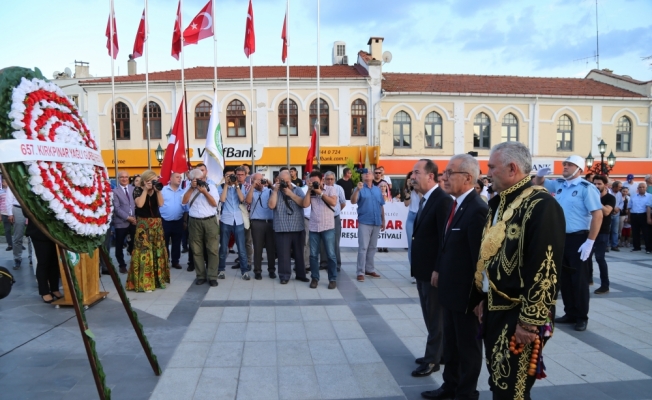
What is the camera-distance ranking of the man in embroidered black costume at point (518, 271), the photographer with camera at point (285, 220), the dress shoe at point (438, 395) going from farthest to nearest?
the photographer with camera at point (285, 220), the dress shoe at point (438, 395), the man in embroidered black costume at point (518, 271)

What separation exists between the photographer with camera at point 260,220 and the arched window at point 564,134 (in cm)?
2533

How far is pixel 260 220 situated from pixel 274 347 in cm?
383

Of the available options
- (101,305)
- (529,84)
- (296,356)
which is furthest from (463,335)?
(529,84)

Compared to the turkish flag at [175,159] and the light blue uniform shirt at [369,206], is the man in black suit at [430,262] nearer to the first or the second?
the light blue uniform shirt at [369,206]

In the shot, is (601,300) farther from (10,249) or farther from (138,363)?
(10,249)

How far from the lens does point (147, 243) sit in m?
7.42

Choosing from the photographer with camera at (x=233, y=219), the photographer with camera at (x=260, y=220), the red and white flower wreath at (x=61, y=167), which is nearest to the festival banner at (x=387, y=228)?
the photographer with camera at (x=260, y=220)

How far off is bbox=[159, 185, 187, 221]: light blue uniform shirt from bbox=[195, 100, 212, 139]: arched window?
18304 millimetres

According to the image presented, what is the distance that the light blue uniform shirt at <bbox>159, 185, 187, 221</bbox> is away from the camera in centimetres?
880

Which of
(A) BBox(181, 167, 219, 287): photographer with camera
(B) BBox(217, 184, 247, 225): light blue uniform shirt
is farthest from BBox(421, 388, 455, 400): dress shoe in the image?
(B) BBox(217, 184, 247, 225): light blue uniform shirt

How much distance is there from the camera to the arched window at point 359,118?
26375 millimetres

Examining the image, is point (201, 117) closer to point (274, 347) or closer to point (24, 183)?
point (274, 347)

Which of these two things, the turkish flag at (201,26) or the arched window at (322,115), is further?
the arched window at (322,115)

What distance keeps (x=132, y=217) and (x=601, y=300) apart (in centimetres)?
841
